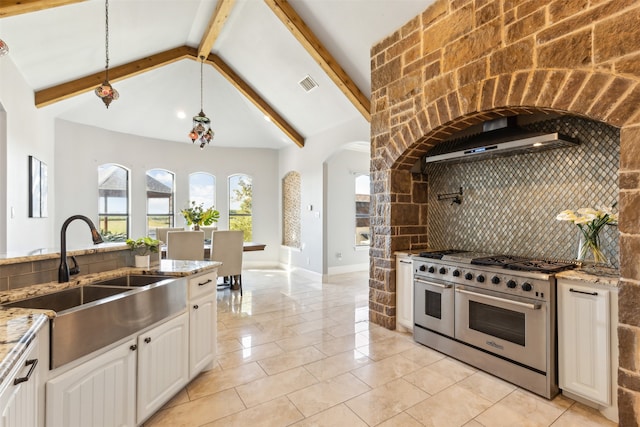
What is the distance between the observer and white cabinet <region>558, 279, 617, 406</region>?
6.67ft

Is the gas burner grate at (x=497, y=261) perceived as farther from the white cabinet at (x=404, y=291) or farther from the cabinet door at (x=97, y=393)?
the cabinet door at (x=97, y=393)

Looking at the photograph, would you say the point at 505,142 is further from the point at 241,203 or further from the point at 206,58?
the point at 241,203

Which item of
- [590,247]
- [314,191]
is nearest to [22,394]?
[590,247]

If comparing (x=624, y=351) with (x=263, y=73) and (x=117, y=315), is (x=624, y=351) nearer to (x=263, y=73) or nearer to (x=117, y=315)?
(x=117, y=315)

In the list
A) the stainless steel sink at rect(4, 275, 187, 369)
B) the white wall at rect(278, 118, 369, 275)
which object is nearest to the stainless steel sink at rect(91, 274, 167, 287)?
the stainless steel sink at rect(4, 275, 187, 369)

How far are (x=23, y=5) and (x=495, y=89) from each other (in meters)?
3.95

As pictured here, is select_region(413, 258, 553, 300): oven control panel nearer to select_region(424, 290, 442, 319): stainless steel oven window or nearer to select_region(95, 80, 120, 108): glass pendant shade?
select_region(424, 290, 442, 319): stainless steel oven window

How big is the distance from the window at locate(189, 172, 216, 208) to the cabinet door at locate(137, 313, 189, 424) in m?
5.60

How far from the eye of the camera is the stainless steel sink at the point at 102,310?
144 centimetres

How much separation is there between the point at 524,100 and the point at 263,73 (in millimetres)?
4312

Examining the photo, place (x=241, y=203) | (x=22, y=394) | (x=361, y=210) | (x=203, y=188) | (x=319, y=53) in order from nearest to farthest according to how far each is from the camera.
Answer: (x=22, y=394)
(x=319, y=53)
(x=361, y=210)
(x=203, y=188)
(x=241, y=203)

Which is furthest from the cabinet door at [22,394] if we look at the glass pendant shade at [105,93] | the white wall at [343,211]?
the white wall at [343,211]

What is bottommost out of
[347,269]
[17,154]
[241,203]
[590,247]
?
[347,269]

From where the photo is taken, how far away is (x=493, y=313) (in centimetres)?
262
